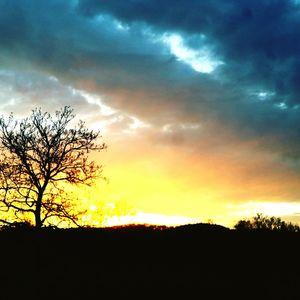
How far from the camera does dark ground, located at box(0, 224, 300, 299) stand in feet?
44.3

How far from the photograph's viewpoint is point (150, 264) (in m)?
17.5

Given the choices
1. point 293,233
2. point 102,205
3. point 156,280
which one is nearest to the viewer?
point 156,280

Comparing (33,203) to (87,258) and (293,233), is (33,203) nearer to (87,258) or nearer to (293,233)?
(87,258)

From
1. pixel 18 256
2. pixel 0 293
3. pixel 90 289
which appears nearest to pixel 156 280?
pixel 90 289

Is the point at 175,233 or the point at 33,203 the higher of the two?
the point at 33,203

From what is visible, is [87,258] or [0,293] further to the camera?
[87,258]

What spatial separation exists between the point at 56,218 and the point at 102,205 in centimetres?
410

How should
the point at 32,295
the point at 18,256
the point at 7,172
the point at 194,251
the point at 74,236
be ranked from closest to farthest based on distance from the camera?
the point at 32,295 < the point at 18,256 < the point at 194,251 < the point at 74,236 < the point at 7,172

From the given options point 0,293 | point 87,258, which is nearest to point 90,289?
point 0,293

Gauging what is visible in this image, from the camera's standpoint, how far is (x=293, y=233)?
23.0m

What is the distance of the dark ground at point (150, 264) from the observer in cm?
1352

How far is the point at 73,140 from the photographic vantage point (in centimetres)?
3164

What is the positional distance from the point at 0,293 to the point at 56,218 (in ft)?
60.5

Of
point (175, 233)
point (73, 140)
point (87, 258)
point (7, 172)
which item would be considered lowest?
point (87, 258)
